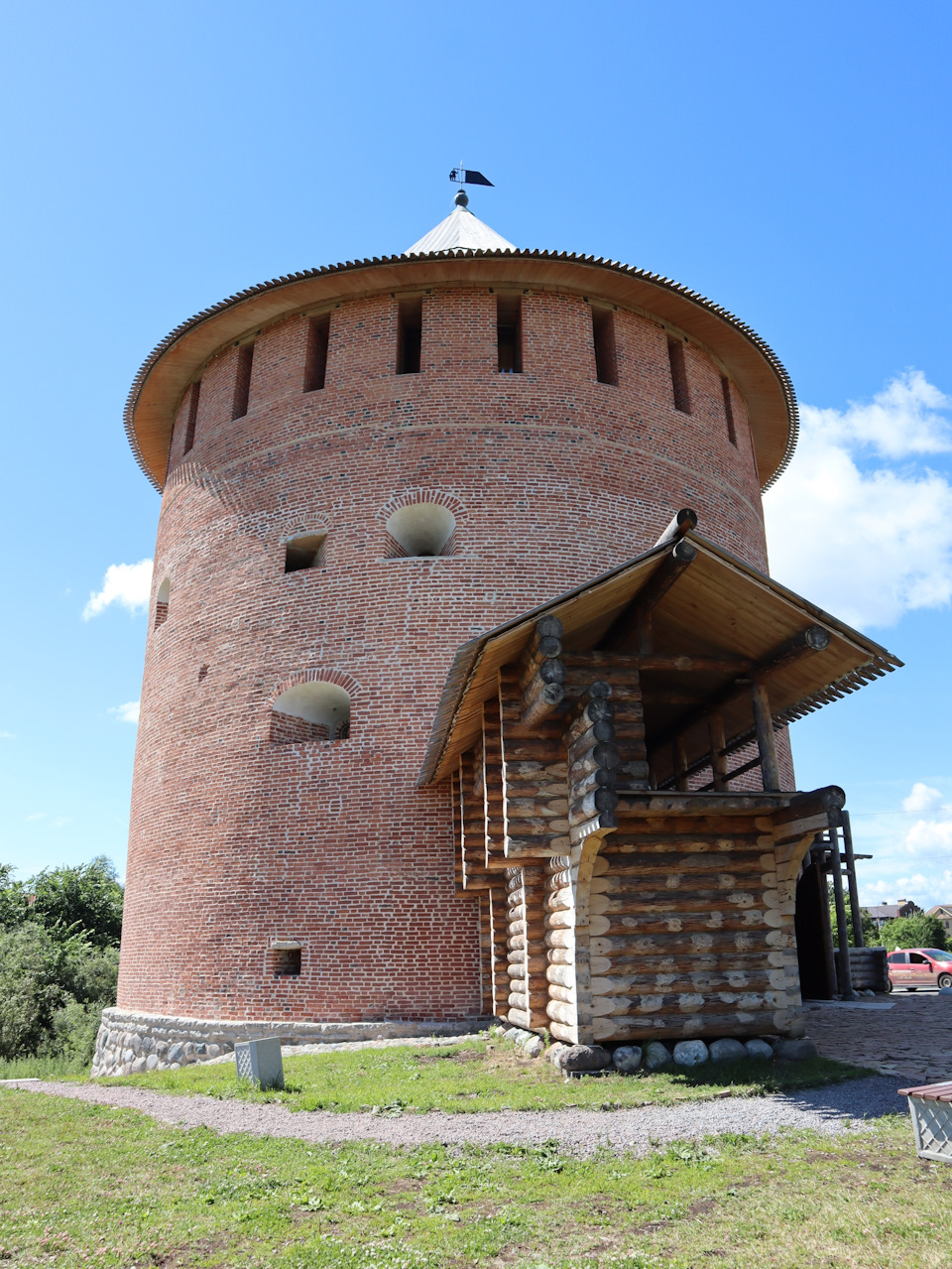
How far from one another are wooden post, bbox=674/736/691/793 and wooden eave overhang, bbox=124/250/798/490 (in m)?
7.09

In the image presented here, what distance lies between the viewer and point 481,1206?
4273mm

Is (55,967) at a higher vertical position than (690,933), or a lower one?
lower

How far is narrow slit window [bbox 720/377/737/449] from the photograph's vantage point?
15.5 metres

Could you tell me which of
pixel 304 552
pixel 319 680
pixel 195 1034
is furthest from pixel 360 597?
pixel 195 1034

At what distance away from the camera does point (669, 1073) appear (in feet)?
23.0

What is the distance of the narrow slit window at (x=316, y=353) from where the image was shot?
14.2 meters

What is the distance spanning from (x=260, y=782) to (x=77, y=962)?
1041 cm

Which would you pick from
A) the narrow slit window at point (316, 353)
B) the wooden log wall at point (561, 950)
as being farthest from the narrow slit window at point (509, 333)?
the wooden log wall at point (561, 950)

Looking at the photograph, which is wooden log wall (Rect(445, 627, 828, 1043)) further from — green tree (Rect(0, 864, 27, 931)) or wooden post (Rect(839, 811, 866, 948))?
green tree (Rect(0, 864, 27, 931))

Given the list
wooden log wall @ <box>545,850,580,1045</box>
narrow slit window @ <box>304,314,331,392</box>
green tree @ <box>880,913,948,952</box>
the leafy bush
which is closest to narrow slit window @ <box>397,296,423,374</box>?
narrow slit window @ <box>304,314,331,392</box>

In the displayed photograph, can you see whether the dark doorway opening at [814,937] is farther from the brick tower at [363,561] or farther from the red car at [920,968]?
the red car at [920,968]

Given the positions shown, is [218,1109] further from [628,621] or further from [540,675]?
[628,621]

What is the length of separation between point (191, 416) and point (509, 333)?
5.69 metres

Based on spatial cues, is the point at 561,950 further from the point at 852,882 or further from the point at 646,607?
the point at 852,882
